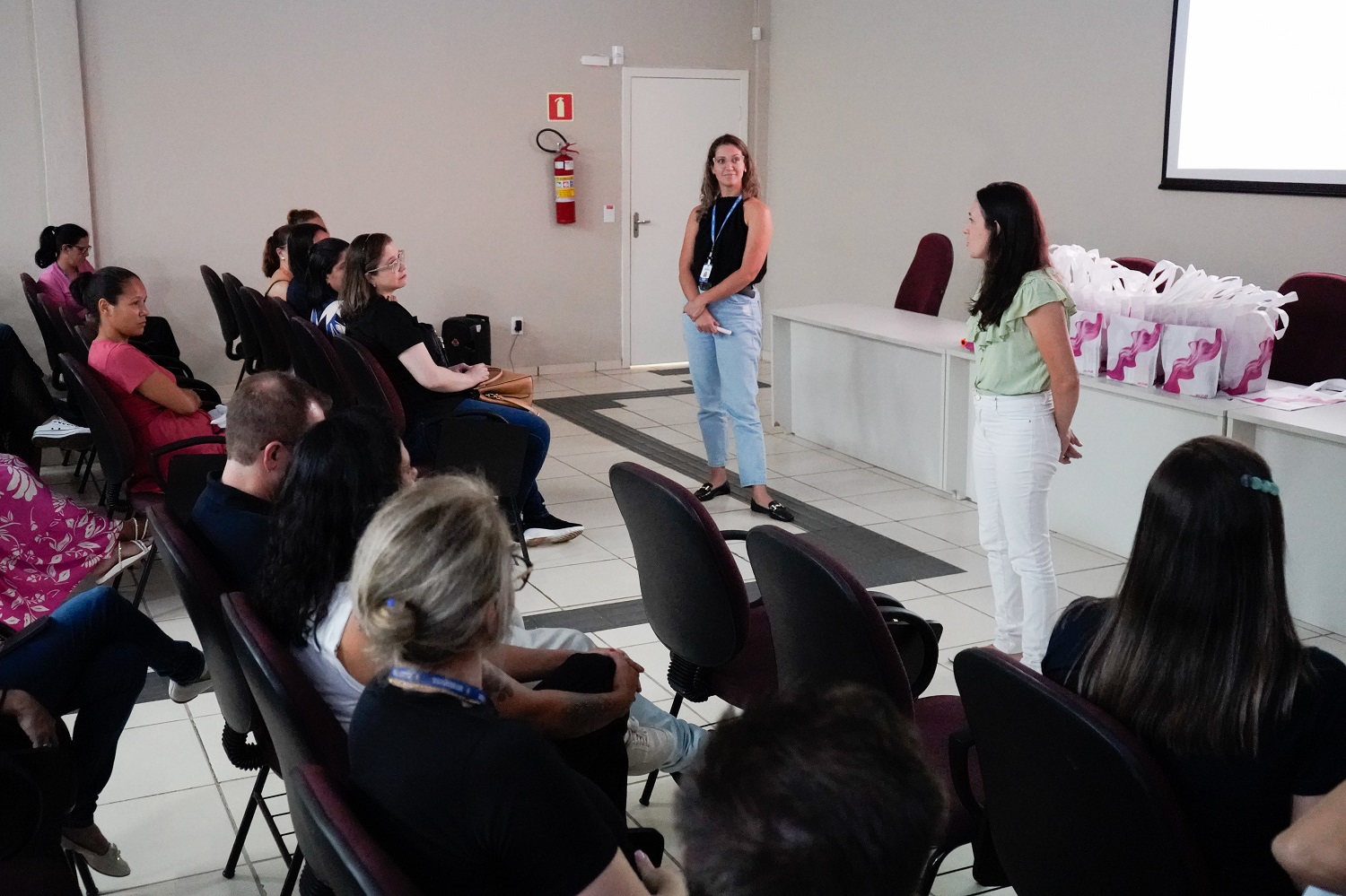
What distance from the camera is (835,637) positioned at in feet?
6.77

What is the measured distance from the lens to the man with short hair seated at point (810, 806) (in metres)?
0.95

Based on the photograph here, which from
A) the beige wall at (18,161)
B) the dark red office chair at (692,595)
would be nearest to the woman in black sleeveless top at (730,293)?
the dark red office chair at (692,595)

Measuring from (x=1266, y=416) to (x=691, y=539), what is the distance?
240cm

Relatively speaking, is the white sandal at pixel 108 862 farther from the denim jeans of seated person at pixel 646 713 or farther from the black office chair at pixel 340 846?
the black office chair at pixel 340 846

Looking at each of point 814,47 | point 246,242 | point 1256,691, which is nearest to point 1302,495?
point 1256,691

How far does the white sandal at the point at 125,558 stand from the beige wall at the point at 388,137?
14.3ft

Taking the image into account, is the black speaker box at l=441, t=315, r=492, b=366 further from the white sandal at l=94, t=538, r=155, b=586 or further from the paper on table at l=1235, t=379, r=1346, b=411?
the paper on table at l=1235, t=379, r=1346, b=411

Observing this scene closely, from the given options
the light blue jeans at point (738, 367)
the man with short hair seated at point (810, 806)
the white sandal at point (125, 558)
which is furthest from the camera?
the light blue jeans at point (738, 367)

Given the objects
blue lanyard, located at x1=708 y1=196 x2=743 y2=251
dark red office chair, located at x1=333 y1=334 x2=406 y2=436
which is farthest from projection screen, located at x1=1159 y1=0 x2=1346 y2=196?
dark red office chair, located at x1=333 y1=334 x2=406 y2=436

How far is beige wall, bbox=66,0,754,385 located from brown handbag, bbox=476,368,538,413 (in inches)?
158

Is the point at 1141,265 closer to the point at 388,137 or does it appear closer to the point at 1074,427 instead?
the point at 1074,427

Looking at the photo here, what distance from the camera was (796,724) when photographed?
101cm

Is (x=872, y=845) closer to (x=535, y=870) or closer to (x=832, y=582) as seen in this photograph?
(x=535, y=870)

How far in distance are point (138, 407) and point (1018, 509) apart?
287 cm
